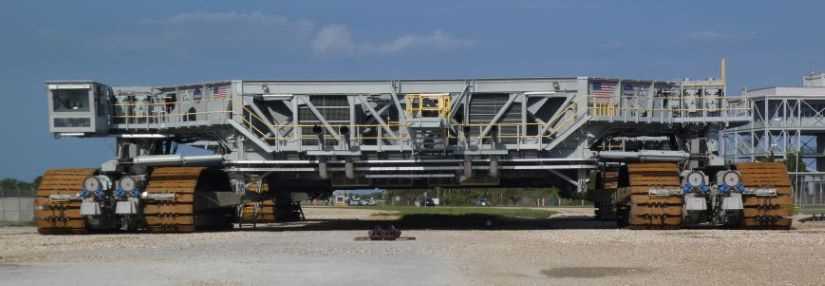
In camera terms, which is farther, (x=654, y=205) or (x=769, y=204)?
(x=769, y=204)

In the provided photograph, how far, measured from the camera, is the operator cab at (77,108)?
3120cm


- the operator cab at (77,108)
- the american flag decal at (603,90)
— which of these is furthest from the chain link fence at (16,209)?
the american flag decal at (603,90)

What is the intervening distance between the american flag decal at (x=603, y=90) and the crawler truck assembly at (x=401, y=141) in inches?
1.7

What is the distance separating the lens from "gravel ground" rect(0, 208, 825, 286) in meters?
15.6

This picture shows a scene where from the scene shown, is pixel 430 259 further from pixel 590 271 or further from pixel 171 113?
pixel 171 113

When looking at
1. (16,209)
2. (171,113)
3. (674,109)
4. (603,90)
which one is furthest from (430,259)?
(16,209)

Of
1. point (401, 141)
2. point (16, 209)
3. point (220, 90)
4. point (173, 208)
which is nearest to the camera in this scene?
point (173, 208)

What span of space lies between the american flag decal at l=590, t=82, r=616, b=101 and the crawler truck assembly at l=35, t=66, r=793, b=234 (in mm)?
43

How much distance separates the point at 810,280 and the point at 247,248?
1368 centimetres

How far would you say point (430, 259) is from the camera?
1947 cm

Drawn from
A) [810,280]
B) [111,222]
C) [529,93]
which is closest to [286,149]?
[111,222]

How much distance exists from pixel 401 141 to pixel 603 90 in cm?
729

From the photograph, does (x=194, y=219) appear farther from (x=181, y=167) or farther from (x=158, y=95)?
(x=158, y=95)

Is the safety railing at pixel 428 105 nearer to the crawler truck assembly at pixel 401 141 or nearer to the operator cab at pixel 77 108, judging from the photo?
the crawler truck assembly at pixel 401 141
